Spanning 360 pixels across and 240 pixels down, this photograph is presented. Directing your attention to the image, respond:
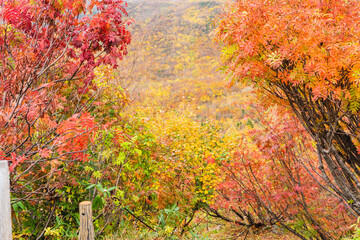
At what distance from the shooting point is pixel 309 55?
2.17 metres

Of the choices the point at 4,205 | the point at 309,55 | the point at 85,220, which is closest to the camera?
the point at 4,205

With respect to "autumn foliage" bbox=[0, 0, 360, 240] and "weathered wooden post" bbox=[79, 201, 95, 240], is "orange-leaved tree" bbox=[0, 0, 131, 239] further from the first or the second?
"weathered wooden post" bbox=[79, 201, 95, 240]

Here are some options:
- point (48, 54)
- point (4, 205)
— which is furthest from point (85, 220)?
point (48, 54)

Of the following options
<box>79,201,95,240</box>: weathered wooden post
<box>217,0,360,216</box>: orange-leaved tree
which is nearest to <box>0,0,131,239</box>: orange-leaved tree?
<box>79,201,95,240</box>: weathered wooden post

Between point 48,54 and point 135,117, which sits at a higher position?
point 48,54

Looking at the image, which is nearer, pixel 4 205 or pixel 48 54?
pixel 4 205

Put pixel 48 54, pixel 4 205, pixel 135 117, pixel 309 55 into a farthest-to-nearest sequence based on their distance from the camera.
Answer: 1. pixel 135 117
2. pixel 48 54
3. pixel 309 55
4. pixel 4 205

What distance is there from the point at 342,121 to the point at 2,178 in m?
2.59

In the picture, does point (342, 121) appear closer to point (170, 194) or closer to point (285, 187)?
point (285, 187)

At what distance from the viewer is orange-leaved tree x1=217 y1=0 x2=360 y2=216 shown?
1984 mm

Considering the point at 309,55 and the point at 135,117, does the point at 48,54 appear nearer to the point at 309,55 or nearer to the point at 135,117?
the point at 135,117

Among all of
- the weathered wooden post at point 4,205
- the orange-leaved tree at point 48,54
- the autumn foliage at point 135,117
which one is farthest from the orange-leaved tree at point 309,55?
the weathered wooden post at point 4,205

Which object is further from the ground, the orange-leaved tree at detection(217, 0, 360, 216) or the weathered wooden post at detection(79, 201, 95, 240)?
the orange-leaved tree at detection(217, 0, 360, 216)

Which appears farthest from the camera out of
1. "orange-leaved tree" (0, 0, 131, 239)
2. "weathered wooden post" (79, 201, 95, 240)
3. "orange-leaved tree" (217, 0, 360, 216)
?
"orange-leaved tree" (0, 0, 131, 239)
